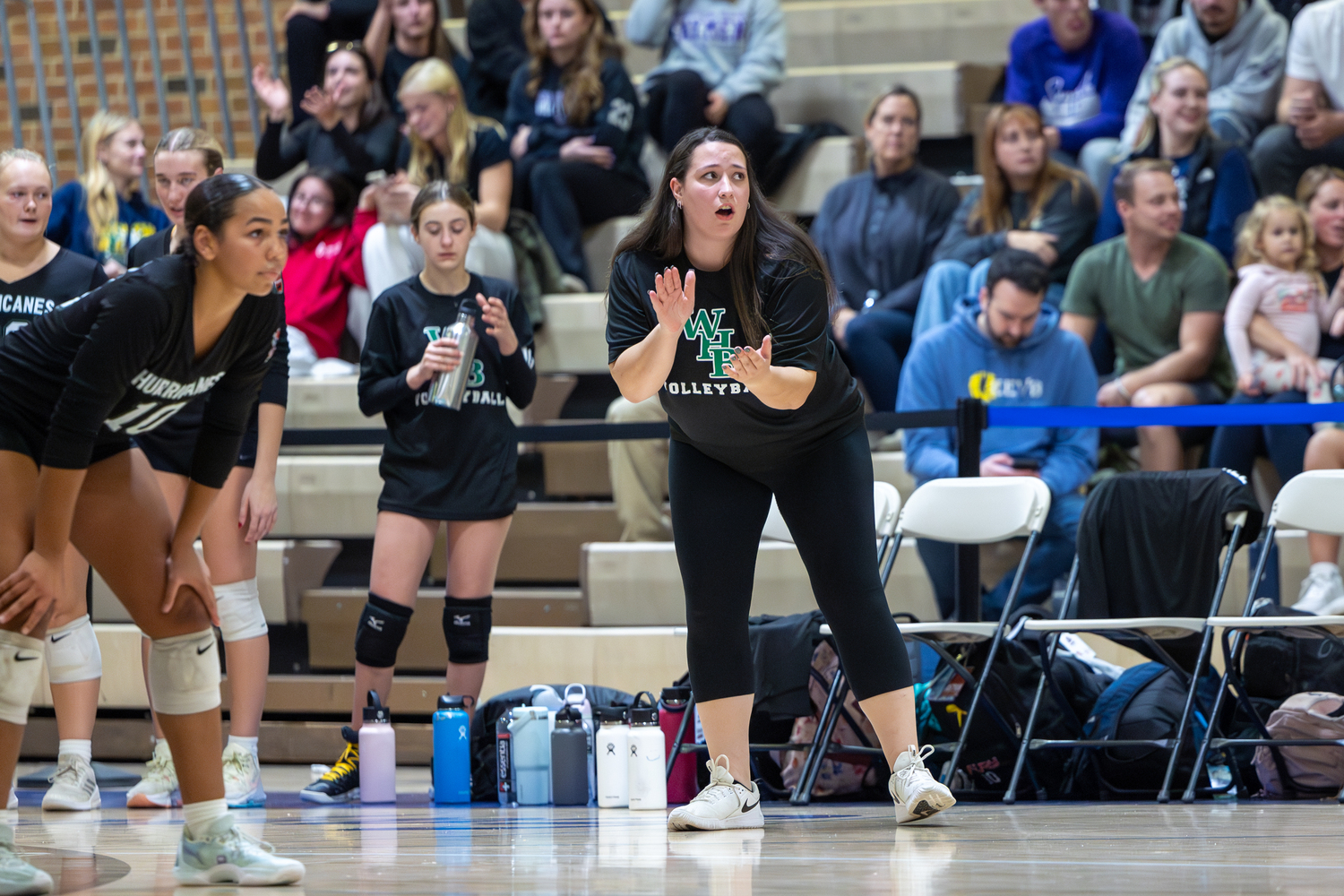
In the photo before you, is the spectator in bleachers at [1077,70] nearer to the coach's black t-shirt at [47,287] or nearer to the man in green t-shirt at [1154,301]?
the man in green t-shirt at [1154,301]

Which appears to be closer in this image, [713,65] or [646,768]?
[646,768]

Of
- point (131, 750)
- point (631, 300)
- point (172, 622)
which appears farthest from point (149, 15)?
point (172, 622)

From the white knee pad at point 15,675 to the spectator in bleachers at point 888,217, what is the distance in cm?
428

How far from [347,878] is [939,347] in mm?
3623

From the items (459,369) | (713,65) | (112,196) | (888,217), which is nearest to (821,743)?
(459,369)

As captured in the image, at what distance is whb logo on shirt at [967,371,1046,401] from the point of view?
5633 millimetres

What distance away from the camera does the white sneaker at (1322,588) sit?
496 centimetres

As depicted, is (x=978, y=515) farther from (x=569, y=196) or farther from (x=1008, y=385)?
(x=569, y=196)

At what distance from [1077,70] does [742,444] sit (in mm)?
4327

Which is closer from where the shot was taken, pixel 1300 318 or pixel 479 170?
pixel 1300 318

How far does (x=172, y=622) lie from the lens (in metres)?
2.64

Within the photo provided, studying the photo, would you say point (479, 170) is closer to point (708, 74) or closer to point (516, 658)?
point (708, 74)

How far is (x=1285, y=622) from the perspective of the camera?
155 inches

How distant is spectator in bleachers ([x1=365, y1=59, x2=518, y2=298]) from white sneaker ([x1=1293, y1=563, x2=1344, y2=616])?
338cm
